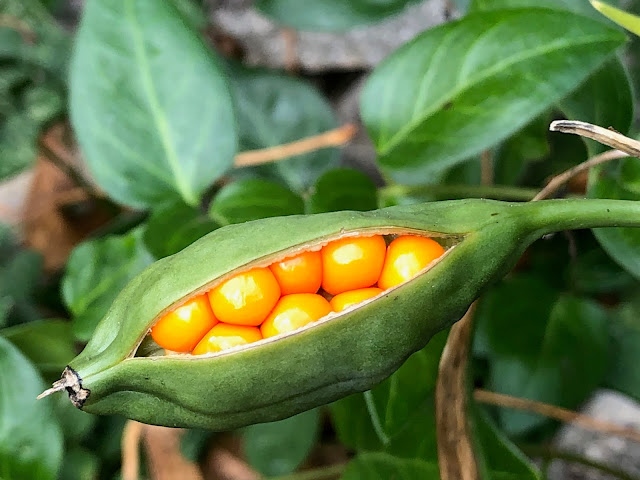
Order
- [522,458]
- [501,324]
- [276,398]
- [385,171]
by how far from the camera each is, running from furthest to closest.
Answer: [501,324]
[385,171]
[522,458]
[276,398]

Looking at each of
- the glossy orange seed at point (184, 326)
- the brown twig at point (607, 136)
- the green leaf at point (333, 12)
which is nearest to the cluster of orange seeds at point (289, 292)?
the glossy orange seed at point (184, 326)

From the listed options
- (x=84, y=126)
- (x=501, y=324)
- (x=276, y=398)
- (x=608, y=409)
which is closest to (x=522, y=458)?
(x=501, y=324)

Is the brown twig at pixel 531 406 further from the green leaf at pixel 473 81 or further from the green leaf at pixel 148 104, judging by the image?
the green leaf at pixel 148 104

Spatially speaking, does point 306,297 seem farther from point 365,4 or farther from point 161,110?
point 365,4

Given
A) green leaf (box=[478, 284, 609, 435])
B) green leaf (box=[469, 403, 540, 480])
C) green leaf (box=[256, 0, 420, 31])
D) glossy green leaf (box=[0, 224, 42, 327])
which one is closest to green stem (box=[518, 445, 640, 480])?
green leaf (box=[478, 284, 609, 435])

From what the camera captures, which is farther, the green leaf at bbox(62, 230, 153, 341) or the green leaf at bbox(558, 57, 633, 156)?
the green leaf at bbox(62, 230, 153, 341)

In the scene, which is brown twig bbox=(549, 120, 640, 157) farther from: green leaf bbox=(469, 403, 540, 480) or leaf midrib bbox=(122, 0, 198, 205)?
leaf midrib bbox=(122, 0, 198, 205)

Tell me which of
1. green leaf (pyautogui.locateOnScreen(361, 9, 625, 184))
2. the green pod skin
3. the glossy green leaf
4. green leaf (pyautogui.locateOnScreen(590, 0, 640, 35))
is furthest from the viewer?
the glossy green leaf
